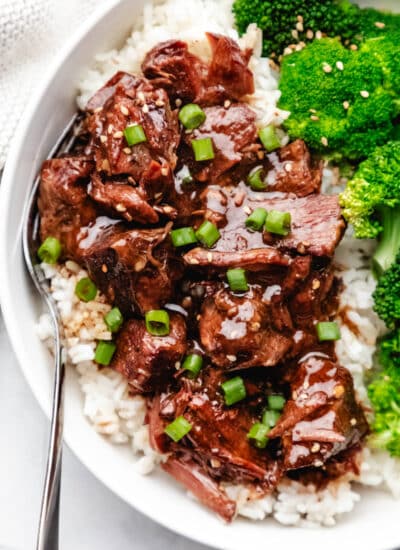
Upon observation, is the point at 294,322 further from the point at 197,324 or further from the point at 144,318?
the point at 144,318

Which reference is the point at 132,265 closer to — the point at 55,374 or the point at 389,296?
the point at 55,374

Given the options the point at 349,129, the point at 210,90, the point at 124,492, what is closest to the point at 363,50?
the point at 349,129

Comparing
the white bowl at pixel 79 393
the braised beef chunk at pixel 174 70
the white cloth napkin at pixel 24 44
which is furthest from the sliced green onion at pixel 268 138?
the white cloth napkin at pixel 24 44

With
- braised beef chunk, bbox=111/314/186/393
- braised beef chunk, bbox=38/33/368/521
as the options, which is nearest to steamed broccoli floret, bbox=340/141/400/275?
braised beef chunk, bbox=38/33/368/521

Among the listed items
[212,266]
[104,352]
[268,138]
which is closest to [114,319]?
[104,352]

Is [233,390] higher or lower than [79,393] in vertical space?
lower

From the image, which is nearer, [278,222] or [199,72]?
[278,222]

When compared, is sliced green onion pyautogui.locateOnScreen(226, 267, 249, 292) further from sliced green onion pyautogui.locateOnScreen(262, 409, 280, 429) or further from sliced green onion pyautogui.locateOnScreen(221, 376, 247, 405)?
sliced green onion pyautogui.locateOnScreen(262, 409, 280, 429)
